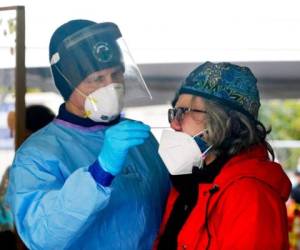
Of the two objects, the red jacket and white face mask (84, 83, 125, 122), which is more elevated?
white face mask (84, 83, 125, 122)

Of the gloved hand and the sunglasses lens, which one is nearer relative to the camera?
the gloved hand

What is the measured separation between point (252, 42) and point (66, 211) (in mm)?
2371

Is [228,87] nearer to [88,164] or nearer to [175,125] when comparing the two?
[175,125]

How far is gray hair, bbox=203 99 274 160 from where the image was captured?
1711mm

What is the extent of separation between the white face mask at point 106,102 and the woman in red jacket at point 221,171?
0.62ft

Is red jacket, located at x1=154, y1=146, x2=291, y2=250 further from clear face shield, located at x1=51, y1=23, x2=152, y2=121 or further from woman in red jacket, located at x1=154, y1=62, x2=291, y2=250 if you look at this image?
clear face shield, located at x1=51, y1=23, x2=152, y2=121

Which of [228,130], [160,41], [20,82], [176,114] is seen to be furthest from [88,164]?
[160,41]

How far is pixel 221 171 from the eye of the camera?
1664mm

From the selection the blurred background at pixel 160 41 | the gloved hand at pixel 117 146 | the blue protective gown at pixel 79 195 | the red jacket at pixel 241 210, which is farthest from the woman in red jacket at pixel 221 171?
the blurred background at pixel 160 41

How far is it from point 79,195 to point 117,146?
172mm

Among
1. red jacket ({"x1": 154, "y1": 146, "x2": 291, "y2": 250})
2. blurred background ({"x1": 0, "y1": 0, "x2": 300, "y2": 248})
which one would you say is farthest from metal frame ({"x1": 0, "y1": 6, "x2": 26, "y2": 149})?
red jacket ({"x1": 154, "y1": 146, "x2": 291, "y2": 250})

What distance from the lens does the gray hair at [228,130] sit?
5.61 feet

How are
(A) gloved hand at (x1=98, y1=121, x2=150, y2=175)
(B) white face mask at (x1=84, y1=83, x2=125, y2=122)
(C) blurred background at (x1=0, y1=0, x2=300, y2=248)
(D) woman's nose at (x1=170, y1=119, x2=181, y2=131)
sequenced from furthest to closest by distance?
(C) blurred background at (x1=0, y1=0, x2=300, y2=248) < (D) woman's nose at (x1=170, y1=119, x2=181, y2=131) < (B) white face mask at (x1=84, y1=83, x2=125, y2=122) < (A) gloved hand at (x1=98, y1=121, x2=150, y2=175)

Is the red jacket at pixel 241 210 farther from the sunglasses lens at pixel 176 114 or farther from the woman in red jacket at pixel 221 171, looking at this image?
the sunglasses lens at pixel 176 114
